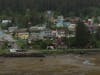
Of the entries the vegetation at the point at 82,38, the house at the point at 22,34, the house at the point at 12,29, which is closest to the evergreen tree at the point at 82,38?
the vegetation at the point at 82,38

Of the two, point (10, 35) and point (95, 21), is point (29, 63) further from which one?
point (95, 21)

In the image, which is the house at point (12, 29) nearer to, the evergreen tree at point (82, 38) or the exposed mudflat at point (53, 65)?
the evergreen tree at point (82, 38)

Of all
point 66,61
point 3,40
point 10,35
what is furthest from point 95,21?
point 66,61

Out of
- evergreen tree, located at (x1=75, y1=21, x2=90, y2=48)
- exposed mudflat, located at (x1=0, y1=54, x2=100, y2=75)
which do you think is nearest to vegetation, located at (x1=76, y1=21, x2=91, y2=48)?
evergreen tree, located at (x1=75, y1=21, x2=90, y2=48)

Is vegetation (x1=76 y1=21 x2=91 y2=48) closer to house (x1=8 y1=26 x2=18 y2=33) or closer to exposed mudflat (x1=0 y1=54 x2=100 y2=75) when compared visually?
exposed mudflat (x1=0 y1=54 x2=100 y2=75)

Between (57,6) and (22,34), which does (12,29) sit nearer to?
(22,34)

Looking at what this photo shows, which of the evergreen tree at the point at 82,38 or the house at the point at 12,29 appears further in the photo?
the house at the point at 12,29

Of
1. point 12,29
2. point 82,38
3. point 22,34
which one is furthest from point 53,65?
point 12,29

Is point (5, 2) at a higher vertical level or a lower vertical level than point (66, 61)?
higher
